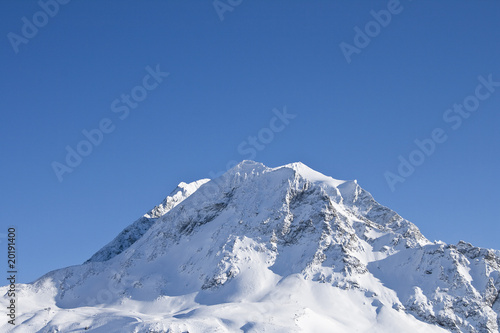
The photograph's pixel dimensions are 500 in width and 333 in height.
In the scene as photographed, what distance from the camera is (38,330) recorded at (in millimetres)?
186500

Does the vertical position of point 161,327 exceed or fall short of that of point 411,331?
it exceeds it

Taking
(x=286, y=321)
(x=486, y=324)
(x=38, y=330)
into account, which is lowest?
(x=486, y=324)

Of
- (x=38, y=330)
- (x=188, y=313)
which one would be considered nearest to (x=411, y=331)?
(x=188, y=313)

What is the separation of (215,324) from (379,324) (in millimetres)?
52763

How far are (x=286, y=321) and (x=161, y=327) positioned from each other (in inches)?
1423

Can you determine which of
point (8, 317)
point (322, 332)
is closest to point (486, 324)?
point (322, 332)

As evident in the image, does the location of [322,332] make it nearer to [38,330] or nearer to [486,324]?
[486,324]

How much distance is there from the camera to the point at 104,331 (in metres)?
180

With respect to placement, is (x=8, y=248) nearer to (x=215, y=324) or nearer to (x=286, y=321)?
(x=215, y=324)

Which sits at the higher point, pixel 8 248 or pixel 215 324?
pixel 8 248

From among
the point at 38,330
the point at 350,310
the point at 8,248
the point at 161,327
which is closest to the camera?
the point at 8,248

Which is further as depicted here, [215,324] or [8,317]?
[8,317]

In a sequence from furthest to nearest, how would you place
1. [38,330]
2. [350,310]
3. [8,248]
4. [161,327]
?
[350,310] < [38,330] < [161,327] < [8,248]

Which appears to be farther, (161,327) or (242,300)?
(242,300)
